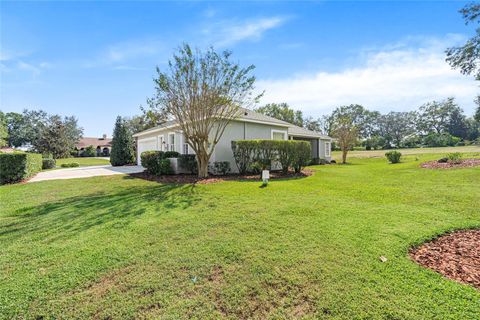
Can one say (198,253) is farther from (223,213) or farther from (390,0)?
(390,0)

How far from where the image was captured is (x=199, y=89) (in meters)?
9.83

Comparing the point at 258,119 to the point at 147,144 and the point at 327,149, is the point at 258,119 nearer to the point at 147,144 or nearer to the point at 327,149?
the point at 147,144

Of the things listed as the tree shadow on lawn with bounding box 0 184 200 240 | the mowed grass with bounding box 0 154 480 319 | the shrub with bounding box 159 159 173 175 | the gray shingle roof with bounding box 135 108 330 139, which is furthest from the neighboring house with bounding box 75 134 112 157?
the mowed grass with bounding box 0 154 480 319

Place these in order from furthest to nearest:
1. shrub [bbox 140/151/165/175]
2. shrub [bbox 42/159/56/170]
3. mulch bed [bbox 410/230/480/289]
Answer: shrub [bbox 42/159/56/170], shrub [bbox 140/151/165/175], mulch bed [bbox 410/230/480/289]

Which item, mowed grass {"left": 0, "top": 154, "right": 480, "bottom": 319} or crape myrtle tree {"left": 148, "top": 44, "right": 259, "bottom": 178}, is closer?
mowed grass {"left": 0, "top": 154, "right": 480, "bottom": 319}

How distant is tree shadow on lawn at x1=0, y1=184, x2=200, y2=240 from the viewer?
4.36 m

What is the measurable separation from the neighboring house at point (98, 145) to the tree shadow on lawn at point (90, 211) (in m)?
44.5

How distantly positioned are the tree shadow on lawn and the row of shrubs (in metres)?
4.61

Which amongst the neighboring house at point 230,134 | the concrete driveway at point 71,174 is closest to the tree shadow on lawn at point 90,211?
the neighboring house at point 230,134

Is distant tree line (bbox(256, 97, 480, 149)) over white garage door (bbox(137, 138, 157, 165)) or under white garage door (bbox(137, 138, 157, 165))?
over

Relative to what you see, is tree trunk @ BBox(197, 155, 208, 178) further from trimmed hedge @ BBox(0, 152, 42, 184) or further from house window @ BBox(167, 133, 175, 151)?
trimmed hedge @ BBox(0, 152, 42, 184)

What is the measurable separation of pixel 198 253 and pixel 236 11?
318 inches

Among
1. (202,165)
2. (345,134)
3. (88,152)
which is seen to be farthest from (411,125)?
(88,152)

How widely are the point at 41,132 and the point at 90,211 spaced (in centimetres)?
2684
